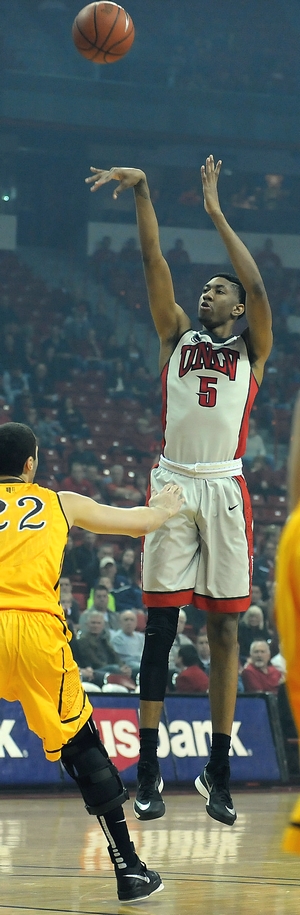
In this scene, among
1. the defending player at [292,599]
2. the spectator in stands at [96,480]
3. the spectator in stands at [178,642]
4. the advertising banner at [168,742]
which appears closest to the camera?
the defending player at [292,599]

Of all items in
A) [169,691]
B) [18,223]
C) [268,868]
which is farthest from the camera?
[18,223]

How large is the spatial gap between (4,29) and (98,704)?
18.3 m

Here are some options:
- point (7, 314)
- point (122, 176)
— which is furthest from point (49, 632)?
point (7, 314)

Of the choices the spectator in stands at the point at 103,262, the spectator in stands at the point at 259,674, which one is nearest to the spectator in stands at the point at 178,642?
the spectator in stands at the point at 259,674

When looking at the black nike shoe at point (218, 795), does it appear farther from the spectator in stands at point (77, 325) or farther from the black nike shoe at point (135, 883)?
the spectator in stands at point (77, 325)

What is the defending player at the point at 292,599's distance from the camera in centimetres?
321

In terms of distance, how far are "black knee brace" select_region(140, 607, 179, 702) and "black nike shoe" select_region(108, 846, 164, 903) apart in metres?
1.00

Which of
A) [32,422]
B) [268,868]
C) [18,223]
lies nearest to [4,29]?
[18,223]

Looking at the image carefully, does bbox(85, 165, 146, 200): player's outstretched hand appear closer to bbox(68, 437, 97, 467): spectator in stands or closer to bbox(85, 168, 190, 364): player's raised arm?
bbox(85, 168, 190, 364): player's raised arm

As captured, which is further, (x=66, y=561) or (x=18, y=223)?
(x=18, y=223)

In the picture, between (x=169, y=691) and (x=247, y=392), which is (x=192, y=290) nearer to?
(x=169, y=691)

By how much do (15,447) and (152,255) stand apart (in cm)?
160

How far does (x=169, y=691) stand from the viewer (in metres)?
10.5

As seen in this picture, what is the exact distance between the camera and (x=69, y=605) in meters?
11.8
